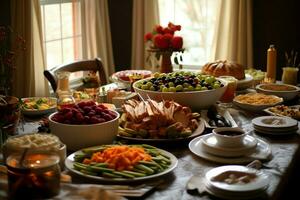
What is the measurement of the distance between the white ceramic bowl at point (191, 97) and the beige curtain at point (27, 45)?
134 cm

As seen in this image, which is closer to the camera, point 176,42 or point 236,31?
point 176,42

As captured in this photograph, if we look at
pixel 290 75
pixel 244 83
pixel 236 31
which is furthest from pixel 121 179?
pixel 236 31

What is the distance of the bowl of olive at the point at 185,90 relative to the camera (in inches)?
88.0

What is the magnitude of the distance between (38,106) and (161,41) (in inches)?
31.0

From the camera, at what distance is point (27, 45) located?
3363 millimetres

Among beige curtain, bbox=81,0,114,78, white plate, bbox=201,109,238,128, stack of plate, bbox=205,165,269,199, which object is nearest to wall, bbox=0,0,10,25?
beige curtain, bbox=81,0,114,78

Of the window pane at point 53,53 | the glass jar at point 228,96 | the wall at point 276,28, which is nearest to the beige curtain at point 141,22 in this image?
the window pane at point 53,53

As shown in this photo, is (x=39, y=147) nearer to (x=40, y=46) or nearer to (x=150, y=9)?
(x=40, y=46)

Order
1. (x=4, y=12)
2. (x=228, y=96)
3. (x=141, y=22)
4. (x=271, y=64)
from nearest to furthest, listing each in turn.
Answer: (x=228, y=96), (x=271, y=64), (x=4, y=12), (x=141, y=22)

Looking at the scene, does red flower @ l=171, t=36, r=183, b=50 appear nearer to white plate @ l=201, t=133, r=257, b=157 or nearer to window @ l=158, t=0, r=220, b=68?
white plate @ l=201, t=133, r=257, b=157

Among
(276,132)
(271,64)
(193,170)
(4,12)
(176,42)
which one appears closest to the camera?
(193,170)

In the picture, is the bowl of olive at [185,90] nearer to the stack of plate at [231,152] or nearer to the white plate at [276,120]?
the white plate at [276,120]

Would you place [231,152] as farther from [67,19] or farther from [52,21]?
[67,19]

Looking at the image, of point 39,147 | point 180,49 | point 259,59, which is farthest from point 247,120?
point 259,59
